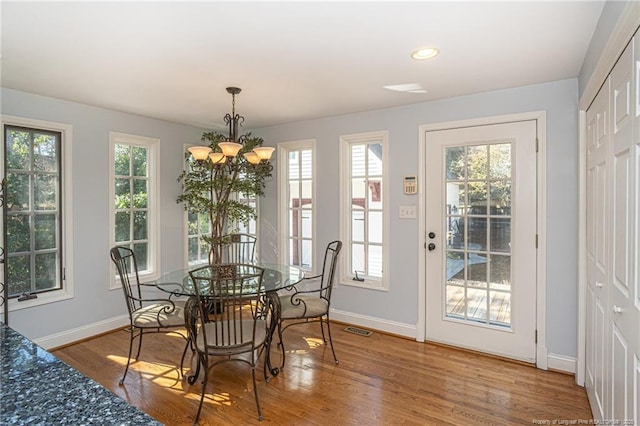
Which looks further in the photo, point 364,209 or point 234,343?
point 364,209

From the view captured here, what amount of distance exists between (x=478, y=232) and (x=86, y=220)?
381cm

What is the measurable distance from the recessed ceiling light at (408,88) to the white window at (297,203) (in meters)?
1.40

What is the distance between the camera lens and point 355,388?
2.63m

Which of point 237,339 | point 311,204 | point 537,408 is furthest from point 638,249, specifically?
point 311,204

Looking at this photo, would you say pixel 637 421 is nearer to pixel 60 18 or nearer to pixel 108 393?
pixel 108 393

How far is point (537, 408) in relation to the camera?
7.80 ft

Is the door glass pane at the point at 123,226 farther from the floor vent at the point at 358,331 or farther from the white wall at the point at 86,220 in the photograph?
the floor vent at the point at 358,331

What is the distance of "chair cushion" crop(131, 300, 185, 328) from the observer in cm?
273

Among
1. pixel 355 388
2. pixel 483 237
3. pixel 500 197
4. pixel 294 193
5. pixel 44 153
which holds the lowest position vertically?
pixel 355 388

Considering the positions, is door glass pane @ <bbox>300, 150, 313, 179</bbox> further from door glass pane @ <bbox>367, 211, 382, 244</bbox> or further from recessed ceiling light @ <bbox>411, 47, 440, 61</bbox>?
recessed ceiling light @ <bbox>411, 47, 440, 61</bbox>

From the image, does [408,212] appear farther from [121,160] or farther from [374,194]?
[121,160]

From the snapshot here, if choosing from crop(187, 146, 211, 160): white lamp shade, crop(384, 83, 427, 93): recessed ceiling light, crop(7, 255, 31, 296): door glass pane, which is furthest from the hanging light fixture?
crop(7, 255, 31, 296): door glass pane

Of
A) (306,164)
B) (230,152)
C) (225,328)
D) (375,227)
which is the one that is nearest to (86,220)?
(230,152)

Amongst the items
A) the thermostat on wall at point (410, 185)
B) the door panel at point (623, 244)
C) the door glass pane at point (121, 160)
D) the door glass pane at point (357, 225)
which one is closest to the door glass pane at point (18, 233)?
the door glass pane at point (121, 160)
